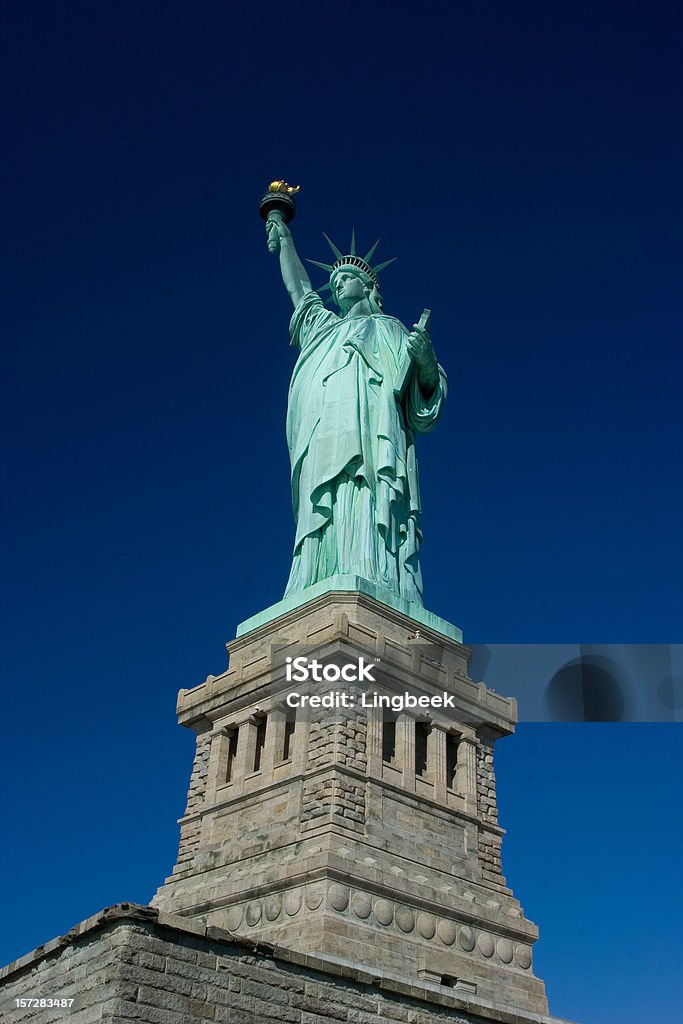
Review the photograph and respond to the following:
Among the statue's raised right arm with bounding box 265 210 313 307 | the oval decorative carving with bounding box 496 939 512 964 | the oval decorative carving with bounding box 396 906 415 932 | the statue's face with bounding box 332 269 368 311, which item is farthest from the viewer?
the statue's raised right arm with bounding box 265 210 313 307

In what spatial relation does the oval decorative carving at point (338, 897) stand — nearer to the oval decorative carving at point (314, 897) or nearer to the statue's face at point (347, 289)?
the oval decorative carving at point (314, 897)

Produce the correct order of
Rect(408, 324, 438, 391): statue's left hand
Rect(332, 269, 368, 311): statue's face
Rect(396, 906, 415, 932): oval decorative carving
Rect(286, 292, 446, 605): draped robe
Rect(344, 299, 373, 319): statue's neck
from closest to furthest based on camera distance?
1. Rect(396, 906, 415, 932): oval decorative carving
2. Rect(286, 292, 446, 605): draped robe
3. Rect(408, 324, 438, 391): statue's left hand
4. Rect(344, 299, 373, 319): statue's neck
5. Rect(332, 269, 368, 311): statue's face

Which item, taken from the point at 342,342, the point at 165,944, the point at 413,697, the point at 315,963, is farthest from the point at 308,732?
the point at 342,342

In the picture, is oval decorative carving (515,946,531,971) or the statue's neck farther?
the statue's neck

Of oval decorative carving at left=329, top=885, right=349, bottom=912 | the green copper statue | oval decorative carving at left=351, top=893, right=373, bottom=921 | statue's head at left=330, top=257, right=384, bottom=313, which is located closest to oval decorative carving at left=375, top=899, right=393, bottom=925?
oval decorative carving at left=351, top=893, right=373, bottom=921

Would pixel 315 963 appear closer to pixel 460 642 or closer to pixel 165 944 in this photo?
pixel 165 944

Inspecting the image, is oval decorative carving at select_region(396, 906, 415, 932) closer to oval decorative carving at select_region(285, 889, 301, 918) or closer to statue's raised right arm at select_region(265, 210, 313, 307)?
oval decorative carving at select_region(285, 889, 301, 918)

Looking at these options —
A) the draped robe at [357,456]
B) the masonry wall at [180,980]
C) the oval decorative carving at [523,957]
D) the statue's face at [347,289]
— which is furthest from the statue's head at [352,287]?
the masonry wall at [180,980]
